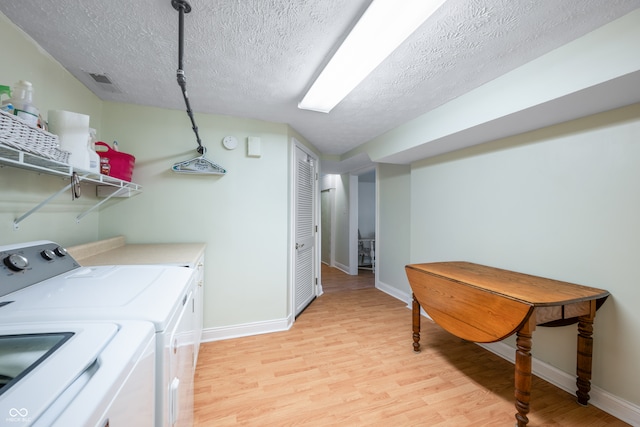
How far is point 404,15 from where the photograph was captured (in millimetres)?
1074

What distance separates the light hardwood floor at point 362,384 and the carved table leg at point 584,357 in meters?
0.09

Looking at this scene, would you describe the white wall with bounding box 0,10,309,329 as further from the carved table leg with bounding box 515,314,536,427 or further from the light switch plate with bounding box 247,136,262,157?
the carved table leg with bounding box 515,314,536,427

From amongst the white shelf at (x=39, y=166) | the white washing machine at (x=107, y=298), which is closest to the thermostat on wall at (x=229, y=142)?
the white shelf at (x=39, y=166)

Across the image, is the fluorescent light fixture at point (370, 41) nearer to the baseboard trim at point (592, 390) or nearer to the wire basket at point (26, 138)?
the wire basket at point (26, 138)

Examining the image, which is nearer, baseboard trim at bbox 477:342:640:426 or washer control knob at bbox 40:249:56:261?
washer control knob at bbox 40:249:56:261

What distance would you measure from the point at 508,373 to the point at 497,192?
140 cm

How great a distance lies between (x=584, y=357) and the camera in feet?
4.85

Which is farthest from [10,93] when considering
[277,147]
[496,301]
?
[496,301]

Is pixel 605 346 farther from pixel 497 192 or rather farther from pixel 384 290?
pixel 384 290

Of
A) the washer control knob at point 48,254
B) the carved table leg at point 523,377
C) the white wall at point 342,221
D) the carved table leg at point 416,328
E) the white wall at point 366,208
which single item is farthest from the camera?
the white wall at point 366,208

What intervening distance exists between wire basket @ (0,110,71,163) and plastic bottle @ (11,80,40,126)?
3.1 inches

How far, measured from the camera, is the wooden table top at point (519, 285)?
133cm

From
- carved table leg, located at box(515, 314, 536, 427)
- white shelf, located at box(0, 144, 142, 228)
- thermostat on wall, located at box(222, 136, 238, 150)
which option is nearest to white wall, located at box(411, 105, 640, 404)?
A: carved table leg, located at box(515, 314, 536, 427)

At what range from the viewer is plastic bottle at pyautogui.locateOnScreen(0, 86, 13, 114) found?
0.95 metres
